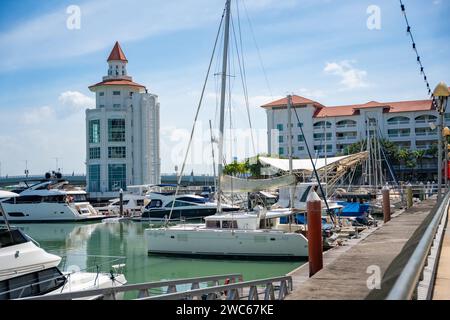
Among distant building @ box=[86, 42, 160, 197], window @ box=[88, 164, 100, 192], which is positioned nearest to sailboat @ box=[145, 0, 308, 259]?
distant building @ box=[86, 42, 160, 197]

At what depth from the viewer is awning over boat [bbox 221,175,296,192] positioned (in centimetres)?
3030

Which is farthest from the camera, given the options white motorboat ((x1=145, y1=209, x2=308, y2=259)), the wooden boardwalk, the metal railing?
white motorboat ((x1=145, y1=209, x2=308, y2=259))

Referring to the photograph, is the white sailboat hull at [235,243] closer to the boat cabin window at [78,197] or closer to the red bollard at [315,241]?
the red bollard at [315,241]

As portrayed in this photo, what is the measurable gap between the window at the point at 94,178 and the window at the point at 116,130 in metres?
5.77

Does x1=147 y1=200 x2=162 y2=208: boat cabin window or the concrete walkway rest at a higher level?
the concrete walkway

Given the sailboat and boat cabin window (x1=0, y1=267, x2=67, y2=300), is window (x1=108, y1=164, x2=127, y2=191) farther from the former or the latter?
boat cabin window (x1=0, y1=267, x2=67, y2=300)

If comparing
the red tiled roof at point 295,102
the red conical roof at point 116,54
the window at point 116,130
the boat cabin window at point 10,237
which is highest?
the red conical roof at point 116,54

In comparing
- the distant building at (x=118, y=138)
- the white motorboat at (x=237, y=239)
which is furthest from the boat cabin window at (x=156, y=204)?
the distant building at (x=118, y=138)

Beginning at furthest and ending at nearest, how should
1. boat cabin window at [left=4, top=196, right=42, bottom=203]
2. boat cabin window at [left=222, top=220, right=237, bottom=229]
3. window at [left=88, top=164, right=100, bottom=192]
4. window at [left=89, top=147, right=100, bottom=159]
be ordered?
window at [left=89, top=147, right=100, bottom=159] < window at [left=88, top=164, right=100, bottom=192] < boat cabin window at [left=4, top=196, right=42, bottom=203] < boat cabin window at [left=222, top=220, right=237, bottom=229]

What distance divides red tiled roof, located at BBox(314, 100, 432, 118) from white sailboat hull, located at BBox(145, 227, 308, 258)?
2701 inches

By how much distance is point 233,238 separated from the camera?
2741cm

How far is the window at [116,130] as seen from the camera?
286ft

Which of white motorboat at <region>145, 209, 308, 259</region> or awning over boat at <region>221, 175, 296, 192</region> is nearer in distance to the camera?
white motorboat at <region>145, 209, 308, 259</region>
